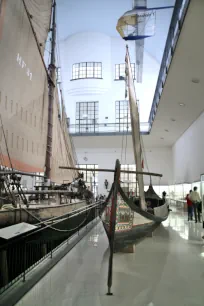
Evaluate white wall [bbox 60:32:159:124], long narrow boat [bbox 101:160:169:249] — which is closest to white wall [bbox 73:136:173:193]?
white wall [bbox 60:32:159:124]

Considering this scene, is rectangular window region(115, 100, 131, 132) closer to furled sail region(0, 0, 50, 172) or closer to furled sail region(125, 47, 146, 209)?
furled sail region(125, 47, 146, 209)

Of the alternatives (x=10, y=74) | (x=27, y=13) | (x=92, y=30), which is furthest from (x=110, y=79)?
(x=10, y=74)

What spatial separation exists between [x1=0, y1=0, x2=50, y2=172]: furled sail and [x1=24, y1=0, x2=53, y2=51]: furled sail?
789 mm

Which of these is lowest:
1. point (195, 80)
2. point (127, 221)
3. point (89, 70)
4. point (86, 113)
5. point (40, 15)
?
point (127, 221)

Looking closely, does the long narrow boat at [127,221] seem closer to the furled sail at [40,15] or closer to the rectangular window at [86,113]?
the furled sail at [40,15]

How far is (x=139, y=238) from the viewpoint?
580cm

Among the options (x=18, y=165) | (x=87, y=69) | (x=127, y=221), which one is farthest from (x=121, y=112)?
(x=127, y=221)

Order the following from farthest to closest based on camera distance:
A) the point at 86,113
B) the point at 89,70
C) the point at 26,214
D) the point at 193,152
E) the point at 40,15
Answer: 1. the point at 89,70
2. the point at 86,113
3. the point at 193,152
4. the point at 40,15
5. the point at 26,214

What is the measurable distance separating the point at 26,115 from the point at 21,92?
63 cm

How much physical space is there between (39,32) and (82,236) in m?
6.93

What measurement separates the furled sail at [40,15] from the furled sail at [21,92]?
0.79 m

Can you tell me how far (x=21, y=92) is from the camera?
7.18 meters

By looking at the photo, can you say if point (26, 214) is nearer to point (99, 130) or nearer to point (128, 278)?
point (128, 278)

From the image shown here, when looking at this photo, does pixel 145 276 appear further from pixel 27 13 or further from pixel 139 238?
pixel 27 13
